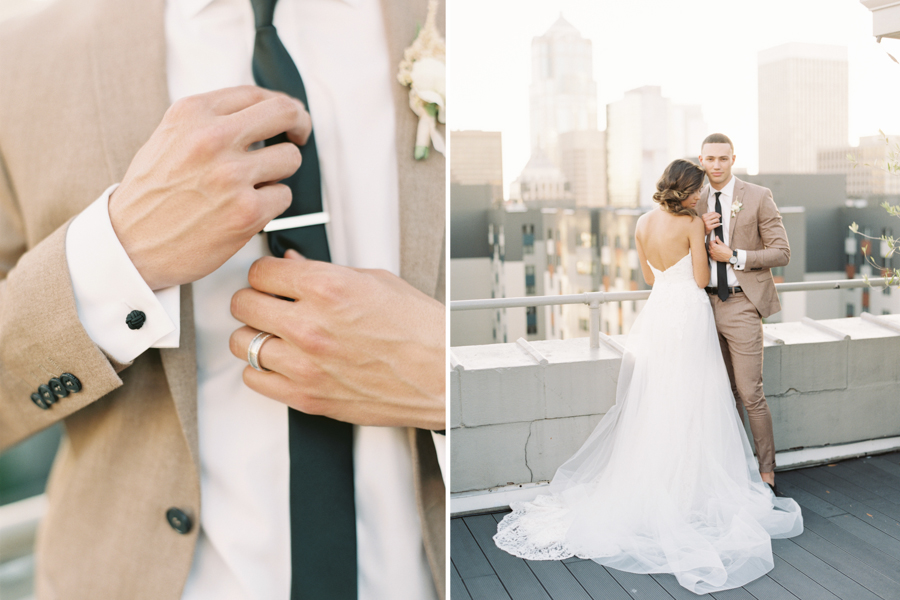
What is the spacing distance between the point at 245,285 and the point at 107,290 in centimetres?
18

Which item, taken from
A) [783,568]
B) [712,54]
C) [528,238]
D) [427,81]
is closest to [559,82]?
[712,54]

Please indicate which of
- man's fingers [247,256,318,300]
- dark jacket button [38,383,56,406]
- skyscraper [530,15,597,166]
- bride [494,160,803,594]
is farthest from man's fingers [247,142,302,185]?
skyscraper [530,15,597,166]

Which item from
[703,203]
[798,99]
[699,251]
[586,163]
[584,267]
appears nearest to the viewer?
[699,251]

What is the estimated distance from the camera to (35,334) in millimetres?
638

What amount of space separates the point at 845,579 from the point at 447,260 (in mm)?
2160

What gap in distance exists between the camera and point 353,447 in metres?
0.91

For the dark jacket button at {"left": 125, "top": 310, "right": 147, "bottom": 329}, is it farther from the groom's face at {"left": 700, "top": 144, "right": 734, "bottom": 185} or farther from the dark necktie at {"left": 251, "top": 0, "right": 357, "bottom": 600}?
the groom's face at {"left": 700, "top": 144, "right": 734, "bottom": 185}

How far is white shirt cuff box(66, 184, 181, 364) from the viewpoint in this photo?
65 cm

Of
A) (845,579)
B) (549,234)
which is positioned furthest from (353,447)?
(549,234)

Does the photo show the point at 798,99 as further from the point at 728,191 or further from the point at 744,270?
the point at 744,270

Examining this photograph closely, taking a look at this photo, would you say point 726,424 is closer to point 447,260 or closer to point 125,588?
point 447,260

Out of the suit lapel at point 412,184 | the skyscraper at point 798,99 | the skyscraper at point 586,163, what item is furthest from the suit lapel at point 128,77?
the skyscraper at point 586,163

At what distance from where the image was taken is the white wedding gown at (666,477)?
7.69 feet

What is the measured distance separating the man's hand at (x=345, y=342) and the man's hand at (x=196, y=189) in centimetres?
9
